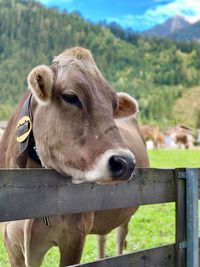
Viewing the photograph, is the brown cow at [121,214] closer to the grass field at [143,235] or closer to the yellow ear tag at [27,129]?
the grass field at [143,235]

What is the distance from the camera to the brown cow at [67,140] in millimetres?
2801

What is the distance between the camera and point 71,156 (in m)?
2.97

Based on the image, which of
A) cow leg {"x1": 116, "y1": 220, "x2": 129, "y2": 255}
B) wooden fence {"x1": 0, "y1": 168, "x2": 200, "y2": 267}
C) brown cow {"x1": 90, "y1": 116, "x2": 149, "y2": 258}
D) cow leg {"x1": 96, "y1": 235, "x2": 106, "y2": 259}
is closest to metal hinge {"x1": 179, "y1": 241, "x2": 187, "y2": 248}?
wooden fence {"x1": 0, "y1": 168, "x2": 200, "y2": 267}

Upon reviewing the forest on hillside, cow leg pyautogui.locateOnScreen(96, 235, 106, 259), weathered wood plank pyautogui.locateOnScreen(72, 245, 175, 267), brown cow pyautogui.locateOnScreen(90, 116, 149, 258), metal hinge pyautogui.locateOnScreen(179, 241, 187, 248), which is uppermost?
the forest on hillside

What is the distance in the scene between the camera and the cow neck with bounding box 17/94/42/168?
343 cm

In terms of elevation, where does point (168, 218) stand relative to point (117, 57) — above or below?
below

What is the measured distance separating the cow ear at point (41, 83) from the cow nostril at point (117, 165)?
0.75 meters

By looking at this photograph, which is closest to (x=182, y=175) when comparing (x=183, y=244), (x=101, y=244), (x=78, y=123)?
(x=183, y=244)

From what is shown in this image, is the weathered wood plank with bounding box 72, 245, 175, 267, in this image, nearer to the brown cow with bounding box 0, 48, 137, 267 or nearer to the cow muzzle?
the brown cow with bounding box 0, 48, 137, 267

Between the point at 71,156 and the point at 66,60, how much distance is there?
77 cm

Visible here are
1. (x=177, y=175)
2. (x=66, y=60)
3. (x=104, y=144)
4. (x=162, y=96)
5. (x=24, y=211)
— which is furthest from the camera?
(x=162, y=96)

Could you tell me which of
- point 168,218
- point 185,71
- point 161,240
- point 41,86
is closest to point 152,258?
point 41,86

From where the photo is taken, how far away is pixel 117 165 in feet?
8.75

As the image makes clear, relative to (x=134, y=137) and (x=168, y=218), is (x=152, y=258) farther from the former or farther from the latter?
(x=168, y=218)
